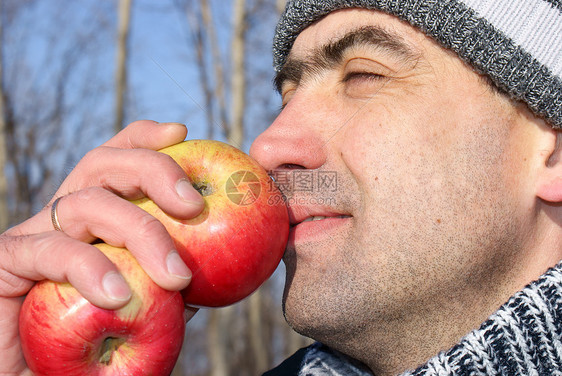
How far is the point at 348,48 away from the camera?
1.87m

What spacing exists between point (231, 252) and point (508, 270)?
956 mm

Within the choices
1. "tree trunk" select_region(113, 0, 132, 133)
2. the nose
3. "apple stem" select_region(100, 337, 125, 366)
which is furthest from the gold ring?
"tree trunk" select_region(113, 0, 132, 133)

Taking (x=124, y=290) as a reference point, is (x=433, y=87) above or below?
above

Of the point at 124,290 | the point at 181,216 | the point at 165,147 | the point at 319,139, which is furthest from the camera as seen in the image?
the point at 319,139

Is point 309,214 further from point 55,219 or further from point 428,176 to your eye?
point 55,219

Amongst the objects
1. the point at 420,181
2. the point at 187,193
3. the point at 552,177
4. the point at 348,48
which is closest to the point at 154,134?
the point at 187,193

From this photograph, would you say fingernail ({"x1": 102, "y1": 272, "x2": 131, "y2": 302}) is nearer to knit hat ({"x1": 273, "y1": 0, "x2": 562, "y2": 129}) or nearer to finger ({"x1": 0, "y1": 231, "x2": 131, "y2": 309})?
finger ({"x1": 0, "y1": 231, "x2": 131, "y2": 309})

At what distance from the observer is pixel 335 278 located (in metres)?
1.74

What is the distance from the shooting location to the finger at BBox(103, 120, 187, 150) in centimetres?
169

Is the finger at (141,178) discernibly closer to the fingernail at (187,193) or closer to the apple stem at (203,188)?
the fingernail at (187,193)

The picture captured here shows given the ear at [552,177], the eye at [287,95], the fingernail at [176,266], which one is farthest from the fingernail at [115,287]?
the ear at [552,177]

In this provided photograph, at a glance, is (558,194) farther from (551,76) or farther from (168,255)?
(168,255)

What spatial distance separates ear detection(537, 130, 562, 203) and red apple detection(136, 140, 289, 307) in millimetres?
863

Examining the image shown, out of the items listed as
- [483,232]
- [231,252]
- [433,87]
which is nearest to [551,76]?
[433,87]
